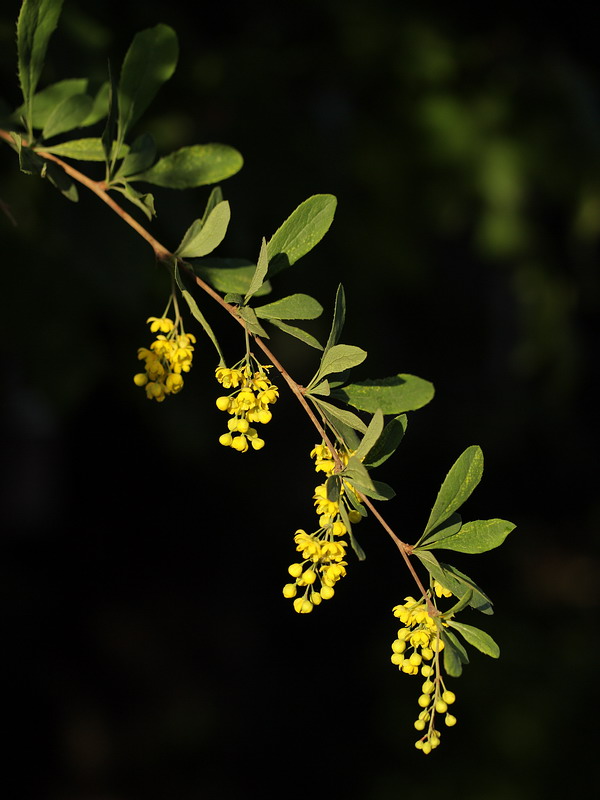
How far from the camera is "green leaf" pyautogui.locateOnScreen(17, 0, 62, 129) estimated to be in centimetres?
85

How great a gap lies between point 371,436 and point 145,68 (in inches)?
20.7

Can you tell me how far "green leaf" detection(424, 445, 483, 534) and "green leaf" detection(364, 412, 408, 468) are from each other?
0.06m

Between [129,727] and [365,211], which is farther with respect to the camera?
[129,727]

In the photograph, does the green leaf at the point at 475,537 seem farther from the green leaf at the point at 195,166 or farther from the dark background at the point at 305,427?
the dark background at the point at 305,427

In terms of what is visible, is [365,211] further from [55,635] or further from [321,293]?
[55,635]

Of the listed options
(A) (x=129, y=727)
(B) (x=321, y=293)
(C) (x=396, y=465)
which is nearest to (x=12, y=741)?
(A) (x=129, y=727)

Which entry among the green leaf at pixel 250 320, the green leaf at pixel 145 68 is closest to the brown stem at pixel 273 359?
the green leaf at pixel 250 320

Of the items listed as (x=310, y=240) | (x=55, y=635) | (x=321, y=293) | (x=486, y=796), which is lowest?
(x=55, y=635)

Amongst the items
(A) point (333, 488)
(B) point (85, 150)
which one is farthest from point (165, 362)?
(B) point (85, 150)

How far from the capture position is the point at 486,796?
2957 millimetres

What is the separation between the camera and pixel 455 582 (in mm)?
742

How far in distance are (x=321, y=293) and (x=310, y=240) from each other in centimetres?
110

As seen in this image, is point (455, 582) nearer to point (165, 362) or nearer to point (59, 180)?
point (165, 362)

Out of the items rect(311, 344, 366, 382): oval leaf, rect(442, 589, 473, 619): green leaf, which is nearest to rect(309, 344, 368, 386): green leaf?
rect(311, 344, 366, 382): oval leaf
